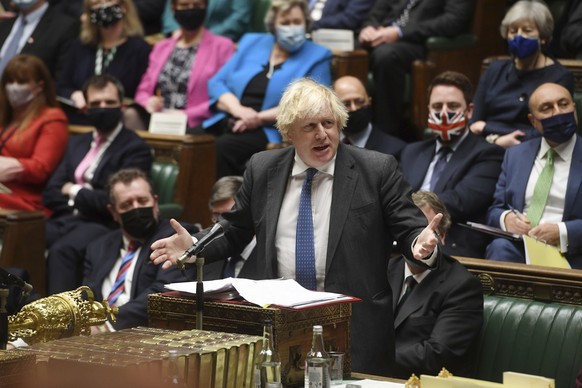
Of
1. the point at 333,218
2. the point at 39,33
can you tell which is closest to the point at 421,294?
the point at 333,218

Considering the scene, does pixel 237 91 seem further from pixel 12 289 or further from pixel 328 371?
pixel 328 371

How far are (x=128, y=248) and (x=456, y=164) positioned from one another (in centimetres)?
161

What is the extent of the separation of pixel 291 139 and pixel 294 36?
2980mm

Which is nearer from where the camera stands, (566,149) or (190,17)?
(566,149)

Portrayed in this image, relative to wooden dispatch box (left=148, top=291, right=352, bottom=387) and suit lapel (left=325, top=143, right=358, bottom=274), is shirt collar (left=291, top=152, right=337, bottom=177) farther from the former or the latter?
wooden dispatch box (left=148, top=291, right=352, bottom=387)

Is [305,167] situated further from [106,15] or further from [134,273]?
[106,15]

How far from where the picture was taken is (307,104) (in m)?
3.40

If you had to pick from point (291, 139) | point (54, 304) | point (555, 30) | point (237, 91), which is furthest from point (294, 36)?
point (54, 304)

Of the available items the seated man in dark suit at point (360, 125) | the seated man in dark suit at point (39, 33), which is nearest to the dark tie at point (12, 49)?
the seated man in dark suit at point (39, 33)

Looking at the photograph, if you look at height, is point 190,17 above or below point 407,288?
above

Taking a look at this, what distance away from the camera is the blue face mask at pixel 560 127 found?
15.7ft

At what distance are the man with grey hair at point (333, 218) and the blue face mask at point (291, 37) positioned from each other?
117 inches

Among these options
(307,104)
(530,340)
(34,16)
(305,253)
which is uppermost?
(34,16)

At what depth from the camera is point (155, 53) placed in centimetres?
705
